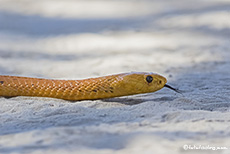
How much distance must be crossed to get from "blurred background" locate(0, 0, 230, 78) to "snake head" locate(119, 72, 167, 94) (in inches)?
70.4

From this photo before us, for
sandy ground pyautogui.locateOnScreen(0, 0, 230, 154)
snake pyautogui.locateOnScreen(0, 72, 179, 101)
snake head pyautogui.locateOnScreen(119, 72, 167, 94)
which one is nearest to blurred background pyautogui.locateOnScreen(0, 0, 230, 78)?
sandy ground pyautogui.locateOnScreen(0, 0, 230, 154)

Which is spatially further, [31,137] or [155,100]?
[155,100]

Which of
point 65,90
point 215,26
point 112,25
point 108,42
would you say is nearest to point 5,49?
point 108,42

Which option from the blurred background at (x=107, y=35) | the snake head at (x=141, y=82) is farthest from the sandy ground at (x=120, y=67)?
the snake head at (x=141, y=82)

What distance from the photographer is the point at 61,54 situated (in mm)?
7102

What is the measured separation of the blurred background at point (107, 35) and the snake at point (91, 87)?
1.48m

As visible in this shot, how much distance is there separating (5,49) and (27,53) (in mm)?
455

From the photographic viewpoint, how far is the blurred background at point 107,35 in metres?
6.33

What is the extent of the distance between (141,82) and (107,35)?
426 centimetres

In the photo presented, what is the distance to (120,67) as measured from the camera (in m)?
6.11

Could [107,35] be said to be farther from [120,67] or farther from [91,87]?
[91,87]

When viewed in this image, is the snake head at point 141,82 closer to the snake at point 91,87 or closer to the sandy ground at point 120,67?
the snake at point 91,87

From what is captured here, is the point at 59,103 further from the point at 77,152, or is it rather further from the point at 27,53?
the point at 27,53

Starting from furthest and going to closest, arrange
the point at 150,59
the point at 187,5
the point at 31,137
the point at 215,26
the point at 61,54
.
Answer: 1. the point at 187,5
2. the point at 215,26
3. the point at 61,54
4. the point at 150,59
5. the point at 31,137
